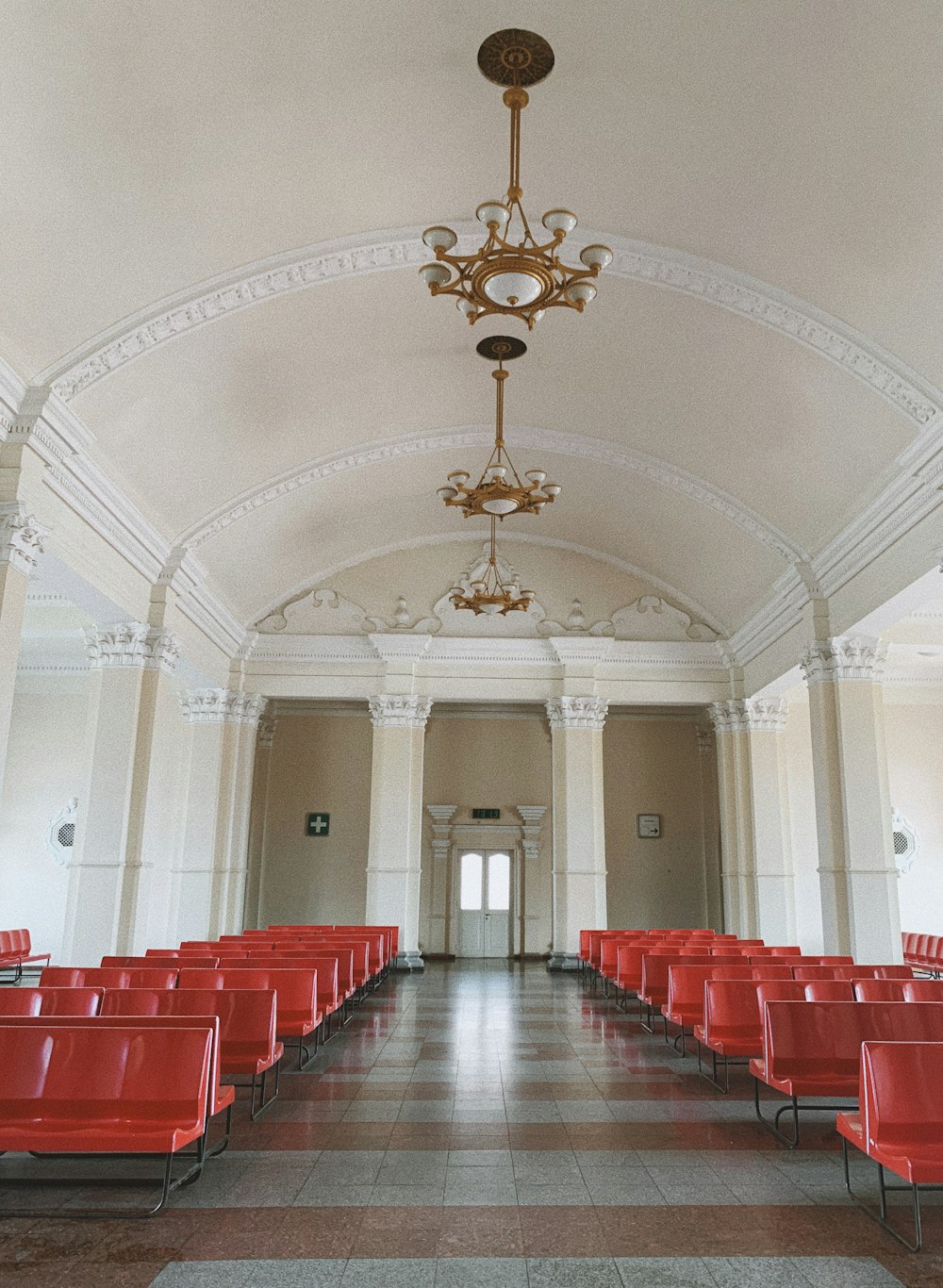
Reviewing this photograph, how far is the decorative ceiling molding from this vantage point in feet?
27.4

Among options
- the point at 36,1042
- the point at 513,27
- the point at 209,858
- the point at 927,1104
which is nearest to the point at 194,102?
the point at 513,27

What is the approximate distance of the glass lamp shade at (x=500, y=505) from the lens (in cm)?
988

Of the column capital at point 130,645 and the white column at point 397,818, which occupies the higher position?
the column capital at point 130,645

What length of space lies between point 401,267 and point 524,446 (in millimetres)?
4974

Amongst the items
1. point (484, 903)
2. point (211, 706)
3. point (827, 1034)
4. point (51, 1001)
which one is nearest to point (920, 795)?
point (484, 903)

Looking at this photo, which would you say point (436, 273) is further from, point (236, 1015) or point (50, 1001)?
point (50, 1001)

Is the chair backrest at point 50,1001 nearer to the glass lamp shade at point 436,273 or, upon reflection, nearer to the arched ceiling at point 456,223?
the glass lamp shade at point 436,273

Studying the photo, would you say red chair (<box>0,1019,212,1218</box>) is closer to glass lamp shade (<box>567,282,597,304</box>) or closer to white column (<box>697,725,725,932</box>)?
glass lamp shade (<box>567,282,597,304</box>)

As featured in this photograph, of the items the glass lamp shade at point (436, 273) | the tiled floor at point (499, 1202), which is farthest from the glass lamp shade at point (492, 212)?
the tiled floor at point (499, 1202)

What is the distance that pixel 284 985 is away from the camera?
23.6 ft

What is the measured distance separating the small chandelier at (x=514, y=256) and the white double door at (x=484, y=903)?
14.6 m

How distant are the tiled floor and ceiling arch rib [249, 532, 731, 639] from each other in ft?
34.6

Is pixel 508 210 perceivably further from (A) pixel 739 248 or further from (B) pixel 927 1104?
(B) pixel 927 1104

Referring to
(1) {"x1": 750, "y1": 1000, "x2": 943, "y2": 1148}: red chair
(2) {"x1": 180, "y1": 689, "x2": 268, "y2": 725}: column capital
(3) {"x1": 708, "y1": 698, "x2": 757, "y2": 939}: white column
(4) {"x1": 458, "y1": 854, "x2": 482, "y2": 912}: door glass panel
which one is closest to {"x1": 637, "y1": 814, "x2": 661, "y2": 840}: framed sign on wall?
(3) {"x1": 708, "y1": 698, "x2": 757, "y2": 939}: white column
